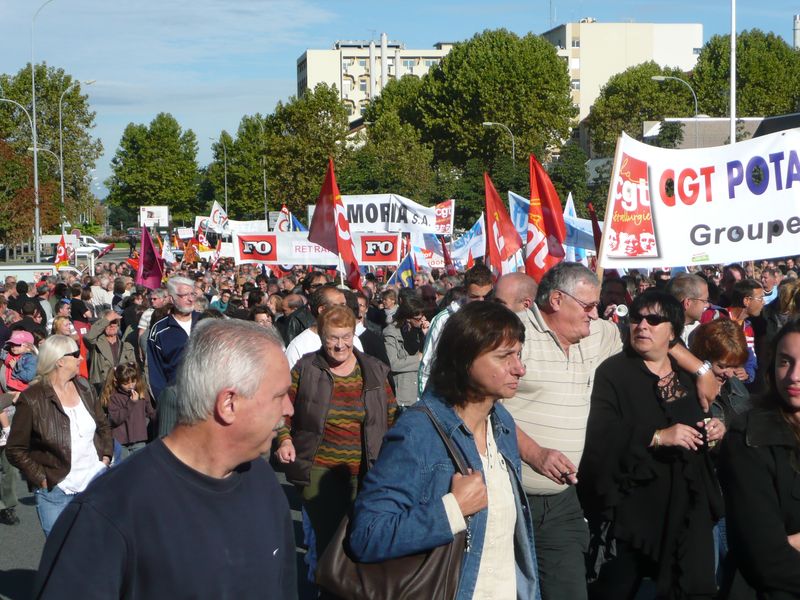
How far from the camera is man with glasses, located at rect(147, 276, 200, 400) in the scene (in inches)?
301

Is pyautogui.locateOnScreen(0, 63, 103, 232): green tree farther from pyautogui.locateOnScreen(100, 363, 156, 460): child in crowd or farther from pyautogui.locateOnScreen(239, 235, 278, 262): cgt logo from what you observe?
pyautogui.locateOnScreen(100, 363, 156, 460): child in crowd

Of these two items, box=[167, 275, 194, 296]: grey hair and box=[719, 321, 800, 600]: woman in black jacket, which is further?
box=[167, 275, 194, 296]: grey hair

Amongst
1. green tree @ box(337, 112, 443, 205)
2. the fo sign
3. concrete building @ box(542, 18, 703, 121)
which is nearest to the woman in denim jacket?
the fo sign

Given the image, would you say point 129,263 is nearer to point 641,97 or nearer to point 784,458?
point 784,458

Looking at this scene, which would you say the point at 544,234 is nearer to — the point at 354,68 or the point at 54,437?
the point at 54,437

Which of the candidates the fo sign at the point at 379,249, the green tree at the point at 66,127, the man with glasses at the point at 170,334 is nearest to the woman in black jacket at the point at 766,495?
the man with glasses at the point at 170,334

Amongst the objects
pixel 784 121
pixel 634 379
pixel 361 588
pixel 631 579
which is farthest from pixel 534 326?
pixel 784 121

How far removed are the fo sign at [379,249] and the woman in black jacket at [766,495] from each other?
1586 centimetres

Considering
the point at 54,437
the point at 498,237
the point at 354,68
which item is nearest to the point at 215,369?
the point at 54,437

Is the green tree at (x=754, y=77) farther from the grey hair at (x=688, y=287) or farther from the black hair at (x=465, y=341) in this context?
the black hair at (x=465, y=341)

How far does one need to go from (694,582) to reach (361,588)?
238 centimetres

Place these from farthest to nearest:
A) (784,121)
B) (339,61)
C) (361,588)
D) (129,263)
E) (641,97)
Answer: (339,61)
(641,97)
(784,121)
(129,263)
(361,588)

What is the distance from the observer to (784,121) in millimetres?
47250

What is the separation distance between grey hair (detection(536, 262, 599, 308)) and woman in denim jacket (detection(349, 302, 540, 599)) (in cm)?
143
